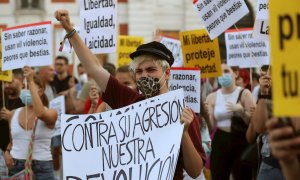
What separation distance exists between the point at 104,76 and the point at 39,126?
3.33 m

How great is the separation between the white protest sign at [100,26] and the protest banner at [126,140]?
245cm

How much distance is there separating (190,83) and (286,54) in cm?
503

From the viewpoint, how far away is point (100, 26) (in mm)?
7316

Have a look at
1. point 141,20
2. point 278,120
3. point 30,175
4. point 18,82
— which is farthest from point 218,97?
point 141,20

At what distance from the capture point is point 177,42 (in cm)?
1098

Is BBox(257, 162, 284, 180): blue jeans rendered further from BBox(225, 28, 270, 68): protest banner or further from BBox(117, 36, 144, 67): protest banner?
BBox(117, 36, 144, 67): protest banner

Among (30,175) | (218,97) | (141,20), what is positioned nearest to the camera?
(30,175)

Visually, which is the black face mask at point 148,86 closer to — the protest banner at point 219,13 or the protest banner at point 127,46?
the protest banner at point 219,13

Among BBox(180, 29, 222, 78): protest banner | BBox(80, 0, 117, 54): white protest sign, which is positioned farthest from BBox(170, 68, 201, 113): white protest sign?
BBox(180, 29, 222, 78): protest banner

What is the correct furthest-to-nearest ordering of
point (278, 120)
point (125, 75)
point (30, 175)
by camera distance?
point (125, 75) < point (30, 175) < point (278, 120)

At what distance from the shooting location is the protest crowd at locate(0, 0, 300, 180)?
4.59 meters

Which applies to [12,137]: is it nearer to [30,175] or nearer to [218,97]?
[30,175]

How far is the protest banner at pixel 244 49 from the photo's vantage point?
375 inches

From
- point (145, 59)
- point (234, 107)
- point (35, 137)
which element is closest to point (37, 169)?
point (35, 137)
